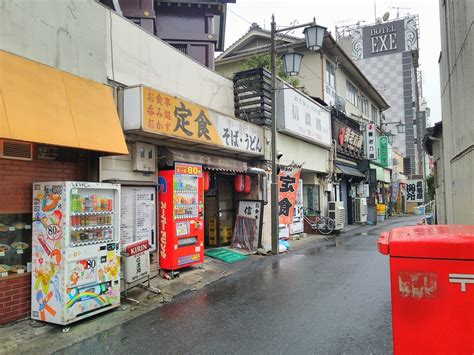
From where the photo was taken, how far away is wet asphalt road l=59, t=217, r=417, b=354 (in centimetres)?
516

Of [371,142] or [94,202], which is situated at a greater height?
[371,142]

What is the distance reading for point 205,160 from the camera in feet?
34.7

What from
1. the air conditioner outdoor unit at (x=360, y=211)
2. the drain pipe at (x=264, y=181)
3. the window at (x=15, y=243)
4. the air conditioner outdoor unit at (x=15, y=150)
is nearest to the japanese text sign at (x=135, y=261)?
the window at (x=15, y=243)

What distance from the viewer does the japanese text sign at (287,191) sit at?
16016mm

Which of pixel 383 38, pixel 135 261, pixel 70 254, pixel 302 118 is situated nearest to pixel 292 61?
pixel 302 118

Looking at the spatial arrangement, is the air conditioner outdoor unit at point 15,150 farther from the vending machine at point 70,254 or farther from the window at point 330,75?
the window at point 330,75

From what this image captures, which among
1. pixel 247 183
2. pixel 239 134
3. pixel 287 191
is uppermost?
pixel 239 134

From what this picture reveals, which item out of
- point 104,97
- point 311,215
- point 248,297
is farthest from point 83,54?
point 311,215

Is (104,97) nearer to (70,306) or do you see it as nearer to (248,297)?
(70,306)

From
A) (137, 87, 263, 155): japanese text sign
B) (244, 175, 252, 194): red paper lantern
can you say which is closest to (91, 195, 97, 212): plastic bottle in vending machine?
(137, 87, 263, 155): japanese text sign

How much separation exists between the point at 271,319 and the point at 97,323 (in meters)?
2.85

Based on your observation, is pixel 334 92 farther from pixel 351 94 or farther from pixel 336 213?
pixel 336 213

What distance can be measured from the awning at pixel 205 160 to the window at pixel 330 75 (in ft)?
→ 43.1

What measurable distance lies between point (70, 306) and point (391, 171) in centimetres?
3963
